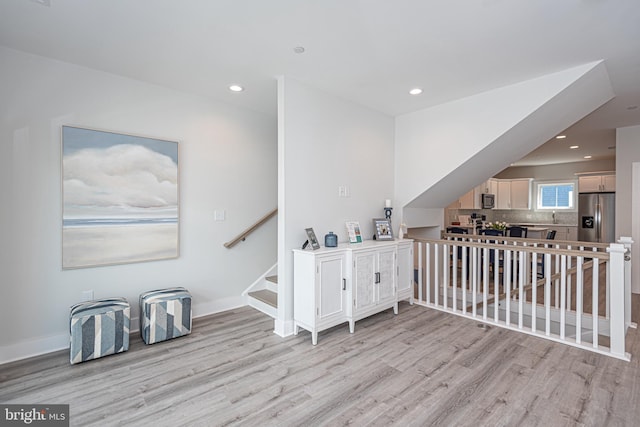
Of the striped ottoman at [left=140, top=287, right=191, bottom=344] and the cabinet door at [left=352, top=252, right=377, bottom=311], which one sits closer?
the striped ottoman at [left=140, top=287, right=191, bottom=344]

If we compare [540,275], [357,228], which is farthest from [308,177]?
[540,275]

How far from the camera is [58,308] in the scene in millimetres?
2789

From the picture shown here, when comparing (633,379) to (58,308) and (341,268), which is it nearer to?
(341,268)

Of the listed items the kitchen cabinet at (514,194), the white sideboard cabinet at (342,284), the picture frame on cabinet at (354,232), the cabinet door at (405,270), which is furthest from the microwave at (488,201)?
the picture frame on cabinet at (354,232)

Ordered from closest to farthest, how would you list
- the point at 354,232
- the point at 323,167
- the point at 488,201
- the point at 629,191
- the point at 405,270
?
the point at 323,167, the point at 354,232, the point at 405,270, the point at 629,191, the point at 488,201

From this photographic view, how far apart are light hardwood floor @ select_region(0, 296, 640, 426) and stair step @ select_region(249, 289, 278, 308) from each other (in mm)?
518

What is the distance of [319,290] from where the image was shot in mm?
2986

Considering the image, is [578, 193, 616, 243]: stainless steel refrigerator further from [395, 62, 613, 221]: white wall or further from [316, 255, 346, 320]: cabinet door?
[316, 255, 346, 320]: cabinet door

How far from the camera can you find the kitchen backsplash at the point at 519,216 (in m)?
8.33

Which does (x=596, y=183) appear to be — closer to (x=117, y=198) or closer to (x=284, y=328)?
(x=284, y=328)

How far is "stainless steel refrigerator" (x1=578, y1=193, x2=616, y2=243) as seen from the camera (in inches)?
287

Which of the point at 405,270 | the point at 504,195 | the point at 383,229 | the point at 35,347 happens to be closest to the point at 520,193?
the point at 504,195

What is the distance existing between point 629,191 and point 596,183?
3.39 metres

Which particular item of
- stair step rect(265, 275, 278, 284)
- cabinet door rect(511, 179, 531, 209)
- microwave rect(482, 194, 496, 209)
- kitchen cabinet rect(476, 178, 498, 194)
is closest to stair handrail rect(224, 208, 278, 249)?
stair step rect(265, 275, 278, 284)
